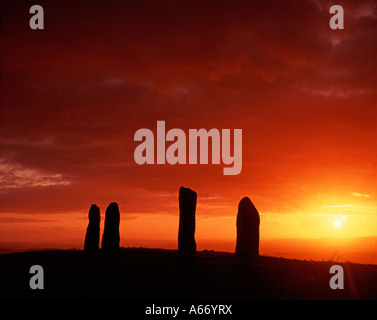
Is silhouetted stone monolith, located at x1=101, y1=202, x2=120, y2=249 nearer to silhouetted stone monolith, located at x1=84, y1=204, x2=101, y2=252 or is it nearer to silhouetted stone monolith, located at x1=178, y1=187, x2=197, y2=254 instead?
silhouetted stone monolith, located at x1=84, y1=204, x2=101, y2=252

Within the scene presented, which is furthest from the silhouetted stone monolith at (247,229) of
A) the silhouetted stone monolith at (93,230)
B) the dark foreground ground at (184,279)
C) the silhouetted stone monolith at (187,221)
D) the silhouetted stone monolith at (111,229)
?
the silhouetted stone monolith at (93,230)

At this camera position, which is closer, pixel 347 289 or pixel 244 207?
pixel 347 289

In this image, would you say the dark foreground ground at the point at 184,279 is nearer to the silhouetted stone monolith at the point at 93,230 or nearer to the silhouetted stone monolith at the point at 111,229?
the silhouetted stone monolith at the point at 93,230

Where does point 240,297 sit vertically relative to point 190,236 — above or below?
below

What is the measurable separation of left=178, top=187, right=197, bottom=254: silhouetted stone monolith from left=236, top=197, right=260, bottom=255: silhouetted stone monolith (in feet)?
12.4

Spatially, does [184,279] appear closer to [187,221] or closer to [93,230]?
[187,221]

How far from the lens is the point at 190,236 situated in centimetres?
3838

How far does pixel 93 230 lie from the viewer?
42875 mm

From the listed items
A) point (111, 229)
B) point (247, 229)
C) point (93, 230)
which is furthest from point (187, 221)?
point (93, 230)
